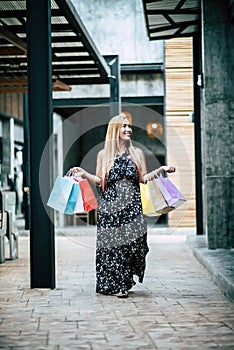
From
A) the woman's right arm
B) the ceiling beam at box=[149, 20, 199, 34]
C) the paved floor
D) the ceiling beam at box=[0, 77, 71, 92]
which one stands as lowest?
the paved floor

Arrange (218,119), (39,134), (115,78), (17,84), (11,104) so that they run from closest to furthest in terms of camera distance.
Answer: (39,134) < (218,119) < (17,84) < (115,78) < (11,104)

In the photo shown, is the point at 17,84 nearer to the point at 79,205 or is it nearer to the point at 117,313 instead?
the point at 79,205

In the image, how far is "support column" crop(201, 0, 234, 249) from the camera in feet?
36.0

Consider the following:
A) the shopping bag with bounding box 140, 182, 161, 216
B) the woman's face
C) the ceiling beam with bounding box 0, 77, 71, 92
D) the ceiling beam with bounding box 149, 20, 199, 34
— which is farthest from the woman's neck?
the ceiling beam with bounding box 0, 77, 71, 92

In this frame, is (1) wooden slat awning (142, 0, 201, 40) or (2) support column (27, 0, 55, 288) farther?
(1) wooden slat awning (142, 0, 201, 40)

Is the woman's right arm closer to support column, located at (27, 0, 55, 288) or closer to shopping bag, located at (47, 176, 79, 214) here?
shopping bag, located at (47, 176, 79, 214)

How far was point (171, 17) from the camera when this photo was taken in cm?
1298

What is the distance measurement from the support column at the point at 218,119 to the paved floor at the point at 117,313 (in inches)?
36.0

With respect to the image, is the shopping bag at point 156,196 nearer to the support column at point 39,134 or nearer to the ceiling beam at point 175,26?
the support column at point 39,134

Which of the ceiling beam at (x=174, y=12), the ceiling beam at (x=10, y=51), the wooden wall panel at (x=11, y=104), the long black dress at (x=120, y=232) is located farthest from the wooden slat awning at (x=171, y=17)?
the wooden wall panel at (x=11, y=104)

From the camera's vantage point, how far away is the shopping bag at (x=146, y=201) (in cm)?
805

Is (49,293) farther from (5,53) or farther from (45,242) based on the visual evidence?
(5,53)

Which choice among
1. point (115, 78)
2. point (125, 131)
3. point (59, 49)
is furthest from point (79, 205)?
point (115, 78)

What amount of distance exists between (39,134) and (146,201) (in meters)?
1.29
